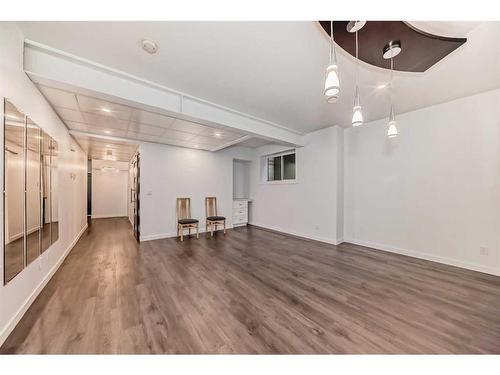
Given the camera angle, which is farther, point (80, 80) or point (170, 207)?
point (170, 207)

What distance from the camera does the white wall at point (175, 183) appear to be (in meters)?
4.76

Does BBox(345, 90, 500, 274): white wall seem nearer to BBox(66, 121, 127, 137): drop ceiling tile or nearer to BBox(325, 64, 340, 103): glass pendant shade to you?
BBox(325, 64, 340, 103): glass pendant shade

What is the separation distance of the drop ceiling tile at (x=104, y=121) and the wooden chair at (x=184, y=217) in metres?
2.27

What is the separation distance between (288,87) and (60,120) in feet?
12.7

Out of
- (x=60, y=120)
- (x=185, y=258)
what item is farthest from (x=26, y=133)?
(x=185, y=258)

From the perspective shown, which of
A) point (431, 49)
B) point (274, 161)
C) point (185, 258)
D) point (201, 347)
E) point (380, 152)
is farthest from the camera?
point (274, 161)

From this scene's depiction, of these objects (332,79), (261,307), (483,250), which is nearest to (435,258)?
(483,250)

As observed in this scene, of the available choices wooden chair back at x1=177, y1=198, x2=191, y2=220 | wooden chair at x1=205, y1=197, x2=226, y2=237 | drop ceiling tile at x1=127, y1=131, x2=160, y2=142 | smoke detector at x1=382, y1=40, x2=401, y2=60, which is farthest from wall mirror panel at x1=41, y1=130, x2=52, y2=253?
smoke detector at x1=382, y1=40, x2=401, y2=60

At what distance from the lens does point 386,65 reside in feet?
6.88

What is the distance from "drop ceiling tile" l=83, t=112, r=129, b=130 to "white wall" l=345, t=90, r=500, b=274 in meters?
5.01

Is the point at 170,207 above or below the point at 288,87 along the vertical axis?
below

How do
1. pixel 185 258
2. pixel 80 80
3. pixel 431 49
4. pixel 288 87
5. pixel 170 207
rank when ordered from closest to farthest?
1. pixel 431 49
2. pixel 80 80
3. pixel 288 87
4. pixel 185 258
5. pixel 170 207

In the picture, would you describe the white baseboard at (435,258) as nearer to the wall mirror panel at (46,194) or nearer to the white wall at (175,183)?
the white wall at (175,183)
